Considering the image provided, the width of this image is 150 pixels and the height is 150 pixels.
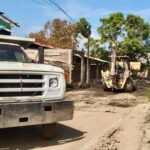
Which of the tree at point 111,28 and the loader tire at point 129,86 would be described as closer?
the loader tire at point 129,86

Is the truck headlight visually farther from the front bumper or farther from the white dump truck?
the front bumper

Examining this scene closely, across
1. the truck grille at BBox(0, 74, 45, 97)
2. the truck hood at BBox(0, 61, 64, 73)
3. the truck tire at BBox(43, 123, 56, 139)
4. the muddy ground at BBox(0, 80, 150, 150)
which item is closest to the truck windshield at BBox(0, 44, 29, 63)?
the truck hood at BBox(0, 61, 64, 73)

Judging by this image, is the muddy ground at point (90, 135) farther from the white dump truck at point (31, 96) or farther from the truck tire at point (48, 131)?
the white dump truck at point (31, 96)

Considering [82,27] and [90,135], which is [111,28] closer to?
[82,27]

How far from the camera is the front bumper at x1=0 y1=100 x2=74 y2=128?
717cm

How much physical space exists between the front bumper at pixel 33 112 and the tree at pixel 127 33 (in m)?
42.4

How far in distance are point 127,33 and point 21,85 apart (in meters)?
46.1

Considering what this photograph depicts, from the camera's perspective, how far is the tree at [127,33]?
166 feet

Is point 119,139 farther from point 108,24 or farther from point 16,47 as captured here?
point 108,24

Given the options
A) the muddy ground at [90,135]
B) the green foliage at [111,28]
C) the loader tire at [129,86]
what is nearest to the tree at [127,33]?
the green foliage at [111,28]

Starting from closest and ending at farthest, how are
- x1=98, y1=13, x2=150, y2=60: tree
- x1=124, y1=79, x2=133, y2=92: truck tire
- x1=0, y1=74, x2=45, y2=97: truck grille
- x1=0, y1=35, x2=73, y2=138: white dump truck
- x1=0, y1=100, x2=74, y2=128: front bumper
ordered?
x1=0, y1=100, x2=74, y2=128: front bumper, x1=0, y1=35, x2=73, y2=138: white dump truck, x1=0, y1=74, x2=45, y2=97: truck grille, x1=124, y1=79, x2=133, y2=92: truck tire, x1=98, y1=13, x2=150, y2=60: tree

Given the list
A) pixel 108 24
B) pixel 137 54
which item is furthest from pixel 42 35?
pixel 137 54

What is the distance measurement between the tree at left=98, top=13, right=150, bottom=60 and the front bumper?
42.4m

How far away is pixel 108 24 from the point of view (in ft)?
173
